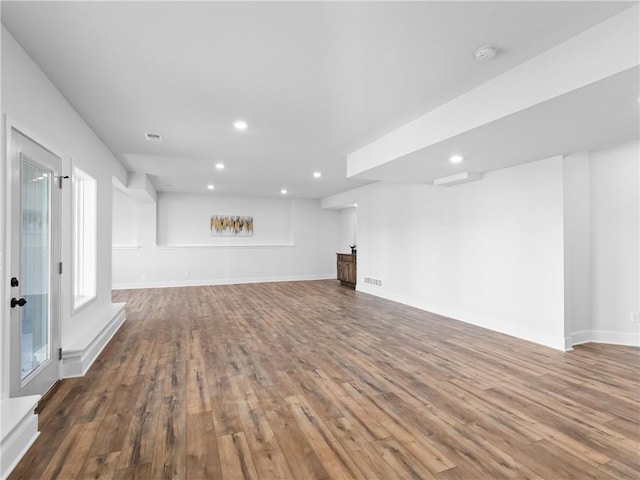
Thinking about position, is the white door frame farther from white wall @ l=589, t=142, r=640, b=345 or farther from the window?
white wall @ l=589, t=142, r=640, b=345

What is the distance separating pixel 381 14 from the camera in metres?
1.92

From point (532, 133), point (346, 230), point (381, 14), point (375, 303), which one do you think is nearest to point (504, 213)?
point (532, 133)

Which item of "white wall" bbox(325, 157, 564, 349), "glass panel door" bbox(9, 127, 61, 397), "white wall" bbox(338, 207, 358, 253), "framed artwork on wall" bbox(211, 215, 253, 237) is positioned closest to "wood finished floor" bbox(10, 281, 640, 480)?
"glass panel door" bbox(9, 127, 61, 397)

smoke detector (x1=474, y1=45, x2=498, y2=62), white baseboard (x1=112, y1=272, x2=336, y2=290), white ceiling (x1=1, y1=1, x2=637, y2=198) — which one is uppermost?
white ceiling (x1=1, y1=1, x2=637, y2=198)

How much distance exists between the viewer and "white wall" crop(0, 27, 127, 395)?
2131 millimetres

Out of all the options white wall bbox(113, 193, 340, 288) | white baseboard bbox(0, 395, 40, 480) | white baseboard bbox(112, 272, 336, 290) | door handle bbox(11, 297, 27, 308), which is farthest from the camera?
white wall bbox(113, 193, 340, 288)

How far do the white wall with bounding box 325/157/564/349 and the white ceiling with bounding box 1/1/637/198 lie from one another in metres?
1.33

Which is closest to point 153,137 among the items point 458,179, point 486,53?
point 486,53

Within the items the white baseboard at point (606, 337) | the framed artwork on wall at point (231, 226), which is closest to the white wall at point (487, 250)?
the white baseboard at point (606, 337)

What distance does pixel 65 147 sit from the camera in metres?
3.14

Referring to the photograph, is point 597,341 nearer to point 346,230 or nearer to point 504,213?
point 504,213

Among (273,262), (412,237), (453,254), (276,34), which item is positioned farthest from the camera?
(273,262)

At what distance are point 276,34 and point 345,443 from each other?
268 cm

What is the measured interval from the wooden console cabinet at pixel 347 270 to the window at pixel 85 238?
6.01 metres
